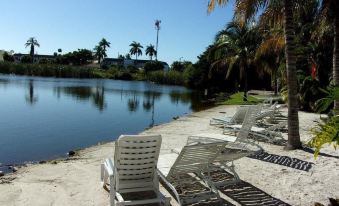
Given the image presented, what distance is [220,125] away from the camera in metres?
15.5

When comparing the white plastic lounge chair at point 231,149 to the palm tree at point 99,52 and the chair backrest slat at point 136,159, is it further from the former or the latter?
the palm tree at point 99,52

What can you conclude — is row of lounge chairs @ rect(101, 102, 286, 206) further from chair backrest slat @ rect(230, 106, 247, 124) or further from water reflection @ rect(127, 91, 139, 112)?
water reflection @ rect(127, 91, 139, 112)

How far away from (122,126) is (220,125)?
5.59 metres

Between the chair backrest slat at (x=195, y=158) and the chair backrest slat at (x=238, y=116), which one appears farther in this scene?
the chair backrest slat at (x=238, y=116)

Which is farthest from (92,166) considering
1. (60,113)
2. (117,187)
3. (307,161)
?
(60,113)

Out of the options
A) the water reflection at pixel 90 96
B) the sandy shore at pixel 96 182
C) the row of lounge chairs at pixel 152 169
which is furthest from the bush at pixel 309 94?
the row of lounge chairs at pixel 152 169

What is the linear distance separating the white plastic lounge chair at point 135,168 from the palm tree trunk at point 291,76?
5.29 metres

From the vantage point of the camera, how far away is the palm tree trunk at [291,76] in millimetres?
10219

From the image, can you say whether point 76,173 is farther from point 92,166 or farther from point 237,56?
point 237,56

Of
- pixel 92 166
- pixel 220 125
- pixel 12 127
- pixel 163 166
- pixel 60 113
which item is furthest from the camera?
pixel 60 113

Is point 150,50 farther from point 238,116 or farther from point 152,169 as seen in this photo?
point 152,169

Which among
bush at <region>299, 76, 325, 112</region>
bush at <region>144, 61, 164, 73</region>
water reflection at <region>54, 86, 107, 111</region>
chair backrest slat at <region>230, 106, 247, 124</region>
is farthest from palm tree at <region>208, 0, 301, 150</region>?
bush at <region>144, 61, 164, 73</region>

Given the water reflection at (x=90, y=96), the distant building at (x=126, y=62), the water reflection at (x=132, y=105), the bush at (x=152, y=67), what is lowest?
the water reflection at (x=132, y=105)

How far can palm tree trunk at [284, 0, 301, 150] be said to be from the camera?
33.5 feet
